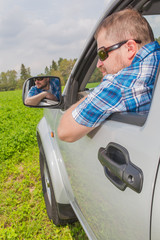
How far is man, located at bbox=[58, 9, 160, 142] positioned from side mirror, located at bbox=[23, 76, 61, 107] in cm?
64

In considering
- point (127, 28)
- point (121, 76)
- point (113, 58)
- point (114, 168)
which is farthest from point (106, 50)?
point (114, 168)

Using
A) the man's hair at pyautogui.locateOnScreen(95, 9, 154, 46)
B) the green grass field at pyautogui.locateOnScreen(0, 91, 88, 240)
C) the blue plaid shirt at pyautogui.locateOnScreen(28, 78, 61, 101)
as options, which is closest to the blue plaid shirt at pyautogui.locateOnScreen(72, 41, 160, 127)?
the man's hair at pyautogui.locateOnScreen(95, 9, 154, 46)

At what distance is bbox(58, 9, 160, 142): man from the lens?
3.69 ft

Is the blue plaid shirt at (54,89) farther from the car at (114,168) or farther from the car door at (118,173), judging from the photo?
the car door at (118,173)

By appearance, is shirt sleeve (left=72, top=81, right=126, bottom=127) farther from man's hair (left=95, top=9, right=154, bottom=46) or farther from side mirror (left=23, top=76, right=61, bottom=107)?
side mirror (left=23, top=76, right=61, bottom=107)

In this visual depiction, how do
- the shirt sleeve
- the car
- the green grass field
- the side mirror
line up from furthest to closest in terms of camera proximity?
the green grass field < the side mirror < the shirt sleeve < the car

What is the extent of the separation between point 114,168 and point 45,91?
111 centimetres

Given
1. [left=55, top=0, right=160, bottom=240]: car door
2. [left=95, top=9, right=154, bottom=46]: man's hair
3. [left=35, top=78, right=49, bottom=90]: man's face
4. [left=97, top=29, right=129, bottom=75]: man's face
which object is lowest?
[left=55, top=0, right=160, bottom=240]: car door

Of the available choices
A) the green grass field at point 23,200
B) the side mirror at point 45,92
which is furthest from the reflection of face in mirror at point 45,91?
the green grass field at point 23,200

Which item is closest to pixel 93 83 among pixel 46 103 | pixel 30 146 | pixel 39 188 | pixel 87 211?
pixel 46 103

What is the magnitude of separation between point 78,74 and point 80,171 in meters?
0.84

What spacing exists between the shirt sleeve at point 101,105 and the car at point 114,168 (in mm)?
68

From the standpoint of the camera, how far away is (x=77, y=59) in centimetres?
182

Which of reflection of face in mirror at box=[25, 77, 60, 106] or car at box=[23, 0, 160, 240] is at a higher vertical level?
reflection of face in mirror at box=[25, 77, 60, 106]
